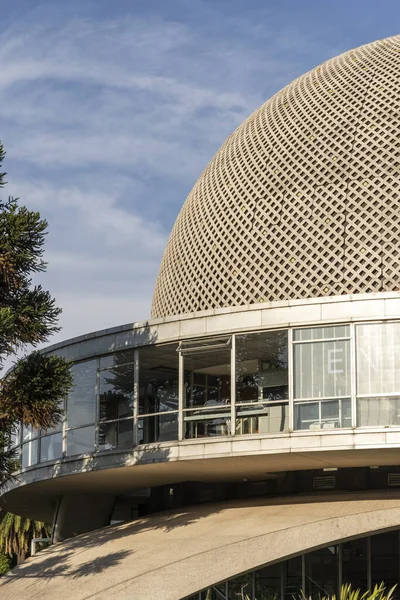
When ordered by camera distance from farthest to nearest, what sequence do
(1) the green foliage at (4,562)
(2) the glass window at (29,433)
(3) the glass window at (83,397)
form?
1. (1) the green foliage at (4,562)
2. (2) the glass window at (29,433)
3. (3) the glass window at (83,397)

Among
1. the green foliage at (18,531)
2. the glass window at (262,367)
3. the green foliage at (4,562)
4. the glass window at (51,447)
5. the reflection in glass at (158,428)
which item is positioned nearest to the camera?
the glass window at (262,367)

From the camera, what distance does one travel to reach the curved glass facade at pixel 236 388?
16391 millimetres

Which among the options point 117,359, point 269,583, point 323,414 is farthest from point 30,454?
point 323,414

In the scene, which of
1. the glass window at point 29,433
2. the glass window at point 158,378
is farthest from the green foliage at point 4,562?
the glass window at point 158,378

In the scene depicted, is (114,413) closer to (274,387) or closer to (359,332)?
(274,387)

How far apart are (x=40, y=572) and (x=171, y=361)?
4119 mm

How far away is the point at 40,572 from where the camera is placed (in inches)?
726

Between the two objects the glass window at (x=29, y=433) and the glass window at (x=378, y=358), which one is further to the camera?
the glass window at (x=29, y=433)

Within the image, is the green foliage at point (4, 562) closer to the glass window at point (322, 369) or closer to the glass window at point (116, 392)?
the glass window at point (116, 392)

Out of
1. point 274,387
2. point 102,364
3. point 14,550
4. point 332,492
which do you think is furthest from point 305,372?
point 14,550

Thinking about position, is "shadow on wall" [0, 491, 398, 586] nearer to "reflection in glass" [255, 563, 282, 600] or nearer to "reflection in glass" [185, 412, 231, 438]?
"reflection in glass" [255, 563, 282, 600]

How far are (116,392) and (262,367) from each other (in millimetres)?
2868

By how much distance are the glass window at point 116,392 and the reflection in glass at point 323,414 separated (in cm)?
313

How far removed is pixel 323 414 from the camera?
16531mm
